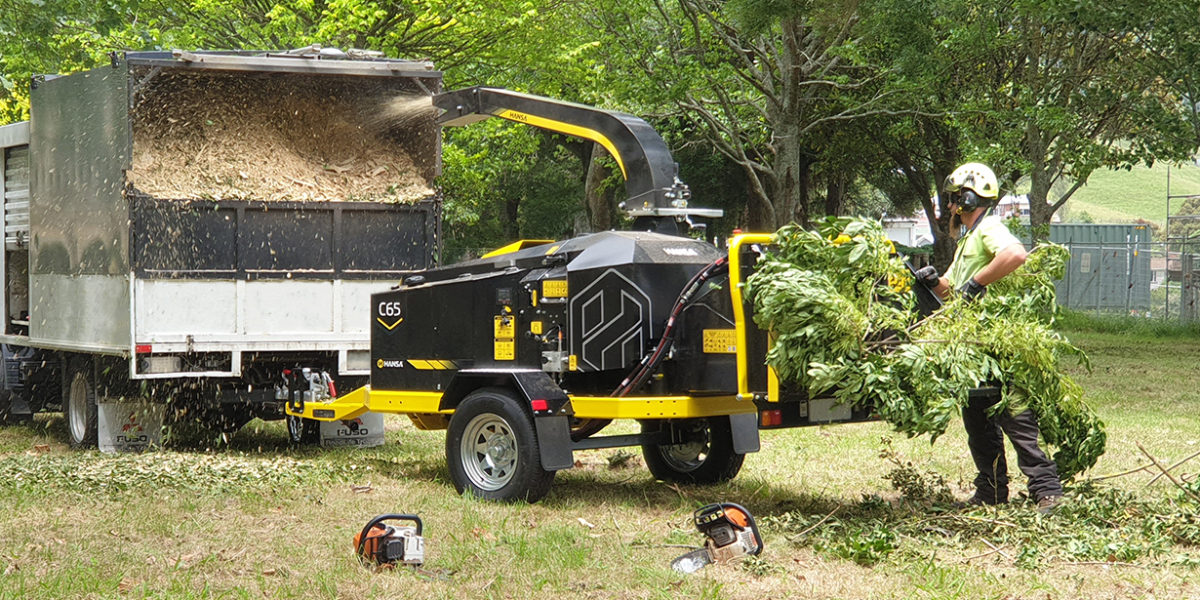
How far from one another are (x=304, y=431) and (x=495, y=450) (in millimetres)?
3875

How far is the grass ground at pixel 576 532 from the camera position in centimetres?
614

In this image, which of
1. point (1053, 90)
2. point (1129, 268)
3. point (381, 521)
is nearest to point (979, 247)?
point (381, 521)

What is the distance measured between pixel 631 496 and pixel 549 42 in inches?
540

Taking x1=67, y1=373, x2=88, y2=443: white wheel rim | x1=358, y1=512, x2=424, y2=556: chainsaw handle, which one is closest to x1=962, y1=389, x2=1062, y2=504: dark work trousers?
x1=358, y1=512, x2=424, y2=556: chainsaw handle

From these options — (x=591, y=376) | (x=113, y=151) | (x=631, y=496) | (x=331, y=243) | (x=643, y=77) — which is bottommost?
(x=631, y=496)

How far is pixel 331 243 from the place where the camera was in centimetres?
1122

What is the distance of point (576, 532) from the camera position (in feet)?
24.5

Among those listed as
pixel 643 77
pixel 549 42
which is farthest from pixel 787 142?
pixel 549 42

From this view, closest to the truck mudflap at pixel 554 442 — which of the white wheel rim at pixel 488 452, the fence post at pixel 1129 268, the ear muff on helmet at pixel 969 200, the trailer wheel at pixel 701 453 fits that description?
the white wheel rim at pixel 488 452

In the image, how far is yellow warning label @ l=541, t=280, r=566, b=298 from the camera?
8492 millimetres

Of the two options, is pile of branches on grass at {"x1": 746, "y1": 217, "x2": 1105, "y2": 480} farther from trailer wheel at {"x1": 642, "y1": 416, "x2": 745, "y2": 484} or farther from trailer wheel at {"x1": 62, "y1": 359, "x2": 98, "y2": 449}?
trailer wheel at {"x1": 62, "y1": 359, "x2": 98, "y2": 449}

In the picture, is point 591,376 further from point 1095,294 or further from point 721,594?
point 1095,294

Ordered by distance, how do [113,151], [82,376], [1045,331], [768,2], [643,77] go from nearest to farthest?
1. [1045,331]
2. [113,151]
3. [82,376]
4. [768,2]
5. [643,77]

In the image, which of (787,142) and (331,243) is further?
(787,142)
